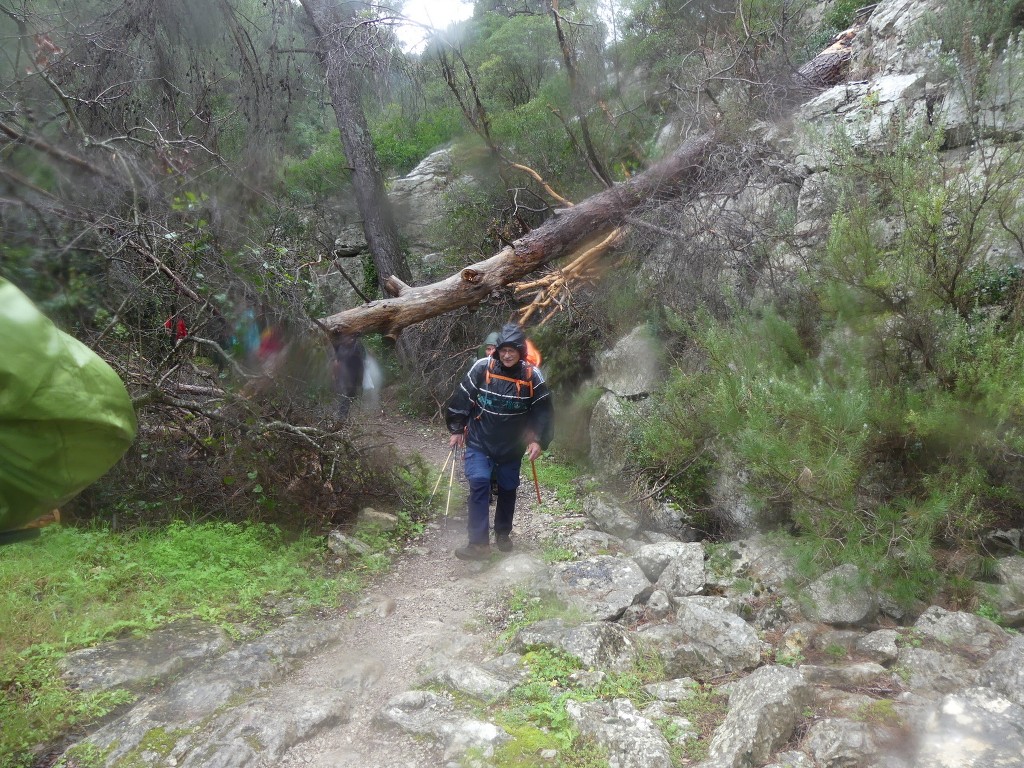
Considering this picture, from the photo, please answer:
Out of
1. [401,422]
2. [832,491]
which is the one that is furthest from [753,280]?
[401,422]

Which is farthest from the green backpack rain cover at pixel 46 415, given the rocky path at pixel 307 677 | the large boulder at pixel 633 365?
the large boulder at pixel 633 365

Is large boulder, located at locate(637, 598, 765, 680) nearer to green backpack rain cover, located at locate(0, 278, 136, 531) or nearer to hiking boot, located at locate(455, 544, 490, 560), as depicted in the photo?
hiking boot, located at locate(455, 544, 490, 560)

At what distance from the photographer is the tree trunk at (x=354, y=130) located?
9055 mm

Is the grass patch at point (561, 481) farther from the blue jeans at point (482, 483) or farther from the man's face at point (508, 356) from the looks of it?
the man's face at point (508, 356)

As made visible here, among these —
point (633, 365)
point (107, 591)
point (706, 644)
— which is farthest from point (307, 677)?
point (633, 365)

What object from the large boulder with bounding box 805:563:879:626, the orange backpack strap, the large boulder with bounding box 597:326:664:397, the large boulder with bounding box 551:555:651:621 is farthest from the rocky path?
the large boulder with bounding box 597:326:664:397

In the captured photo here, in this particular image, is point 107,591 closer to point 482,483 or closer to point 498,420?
point 482,483

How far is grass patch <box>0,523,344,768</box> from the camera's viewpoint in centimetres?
307

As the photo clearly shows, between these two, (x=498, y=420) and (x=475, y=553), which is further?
(x=475, y=553)

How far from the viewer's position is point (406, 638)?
4223 millimetres

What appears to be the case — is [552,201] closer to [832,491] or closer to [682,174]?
[682,174]

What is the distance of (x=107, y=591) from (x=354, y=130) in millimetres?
A: 8962

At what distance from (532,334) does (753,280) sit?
3520mm

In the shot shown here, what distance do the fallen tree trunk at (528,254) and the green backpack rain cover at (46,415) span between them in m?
6.31
